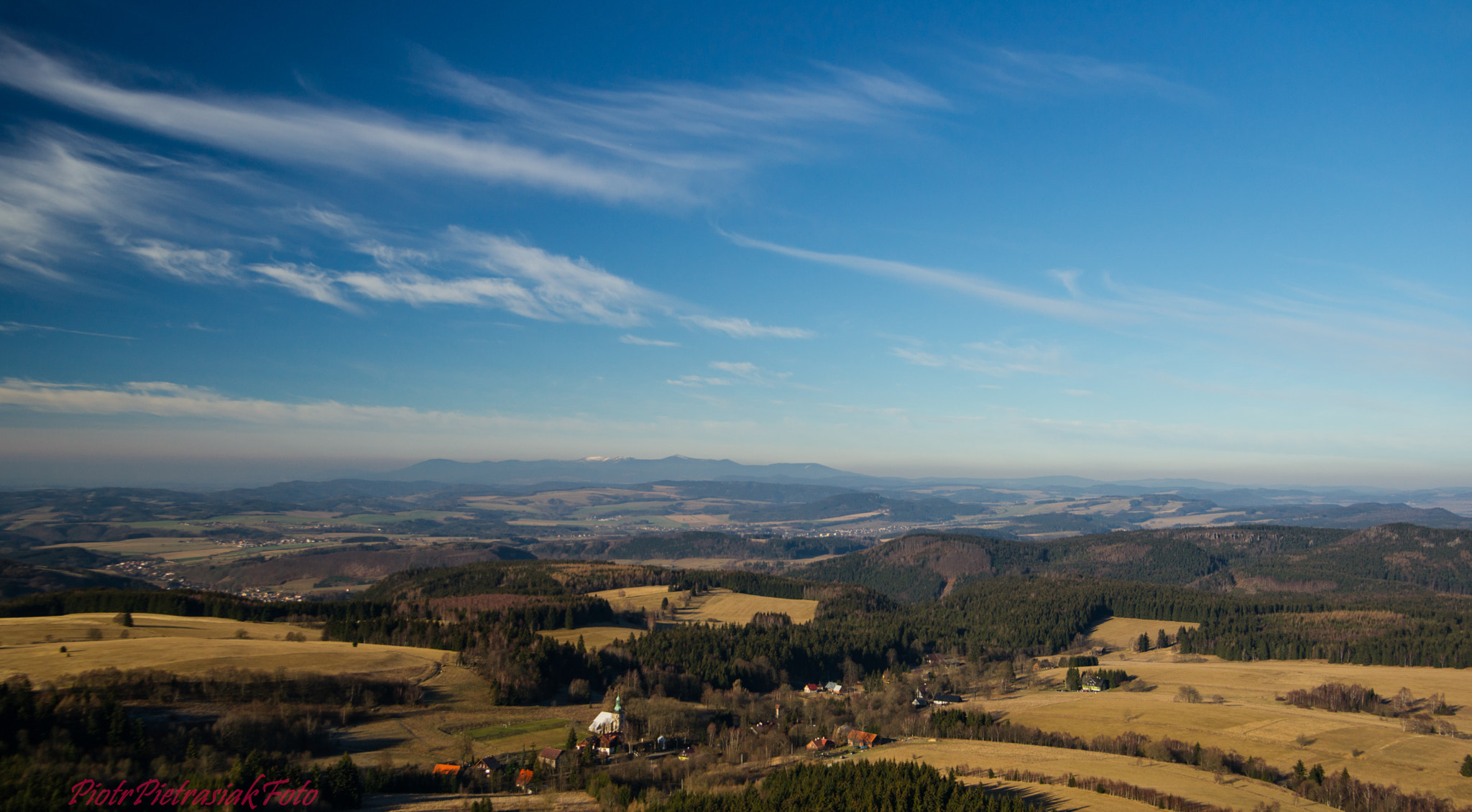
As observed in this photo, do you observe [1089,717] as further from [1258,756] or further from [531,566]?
[531,566]

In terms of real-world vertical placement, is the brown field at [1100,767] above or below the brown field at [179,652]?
below

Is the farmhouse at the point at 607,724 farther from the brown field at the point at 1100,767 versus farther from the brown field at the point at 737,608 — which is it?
the brown field at the point at 737,608

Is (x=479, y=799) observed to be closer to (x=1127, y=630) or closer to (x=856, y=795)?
(x=856, y=795)

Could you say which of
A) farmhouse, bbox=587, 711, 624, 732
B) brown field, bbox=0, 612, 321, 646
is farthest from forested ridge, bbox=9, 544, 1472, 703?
farmhouse, bbox=587, 711, 624, 732

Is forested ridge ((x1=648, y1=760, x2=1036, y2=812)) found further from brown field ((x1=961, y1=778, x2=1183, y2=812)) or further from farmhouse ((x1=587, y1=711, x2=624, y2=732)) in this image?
farmhouse ((x1=587, y1=711, x2=624, y2=732))

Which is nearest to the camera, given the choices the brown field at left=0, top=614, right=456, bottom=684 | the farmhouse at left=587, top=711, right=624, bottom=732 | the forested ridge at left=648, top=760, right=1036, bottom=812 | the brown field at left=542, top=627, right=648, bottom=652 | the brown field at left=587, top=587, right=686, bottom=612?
the forested ridge at left=648, top=760, right=1036, bottom=812

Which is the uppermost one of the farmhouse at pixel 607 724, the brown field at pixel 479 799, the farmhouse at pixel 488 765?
the brown field at pixel 479 799

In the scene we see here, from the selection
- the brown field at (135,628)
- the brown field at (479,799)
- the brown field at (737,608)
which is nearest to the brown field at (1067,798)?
the brown field at (479,799)
